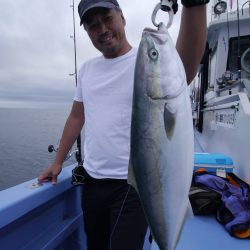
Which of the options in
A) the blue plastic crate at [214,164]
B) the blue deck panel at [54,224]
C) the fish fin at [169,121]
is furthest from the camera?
the blue plastic crate at [214,164]

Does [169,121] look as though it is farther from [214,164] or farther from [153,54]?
[214,164]

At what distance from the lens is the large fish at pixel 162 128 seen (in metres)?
1.21

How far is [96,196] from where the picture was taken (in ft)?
6.43

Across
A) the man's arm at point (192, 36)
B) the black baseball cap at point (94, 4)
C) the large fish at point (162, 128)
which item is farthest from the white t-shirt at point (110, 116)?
the large fish at point (162, 128)

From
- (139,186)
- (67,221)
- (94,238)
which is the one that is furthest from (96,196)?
(67,221)

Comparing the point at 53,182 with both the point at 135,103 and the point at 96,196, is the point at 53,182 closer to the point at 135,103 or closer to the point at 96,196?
the point at 96,196

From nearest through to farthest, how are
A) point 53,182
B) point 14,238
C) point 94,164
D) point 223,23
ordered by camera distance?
1. point 94,164
2. point 14,238
3. point 53,182
4. point 223,23

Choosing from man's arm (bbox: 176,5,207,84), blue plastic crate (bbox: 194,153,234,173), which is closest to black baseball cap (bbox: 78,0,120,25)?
man's arm (bbox: 176,5,207,84)

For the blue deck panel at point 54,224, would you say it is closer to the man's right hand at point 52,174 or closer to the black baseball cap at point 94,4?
the man's right hand at point 52,174

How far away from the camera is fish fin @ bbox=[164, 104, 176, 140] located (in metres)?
1.19

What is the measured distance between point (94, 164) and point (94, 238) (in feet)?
1.94

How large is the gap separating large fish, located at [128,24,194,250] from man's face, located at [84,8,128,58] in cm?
64

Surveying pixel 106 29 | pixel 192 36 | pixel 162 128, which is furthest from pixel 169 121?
pixel 106 29

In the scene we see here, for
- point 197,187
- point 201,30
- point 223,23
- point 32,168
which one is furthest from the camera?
point 32,168
